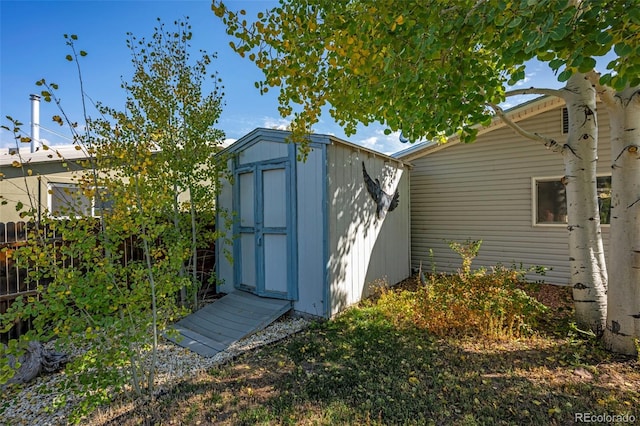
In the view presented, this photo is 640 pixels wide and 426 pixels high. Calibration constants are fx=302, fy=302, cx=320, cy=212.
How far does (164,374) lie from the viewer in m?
3.15

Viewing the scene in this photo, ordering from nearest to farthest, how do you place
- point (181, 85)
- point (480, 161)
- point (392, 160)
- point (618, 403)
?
point (618, 403), point (181, 85), point (392, 160), point (480, 161)

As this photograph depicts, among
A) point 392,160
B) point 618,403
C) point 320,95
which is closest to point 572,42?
point 320,95

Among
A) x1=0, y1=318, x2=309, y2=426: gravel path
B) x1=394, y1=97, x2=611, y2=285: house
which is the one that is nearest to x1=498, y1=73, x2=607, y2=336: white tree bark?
x1=394, y1=97, x2=611, y2=285: house

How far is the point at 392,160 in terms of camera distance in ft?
21.1

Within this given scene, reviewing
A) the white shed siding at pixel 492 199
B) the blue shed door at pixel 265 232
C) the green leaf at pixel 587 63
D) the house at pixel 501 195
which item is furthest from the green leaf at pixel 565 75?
the white shed siding at pixel 492 199

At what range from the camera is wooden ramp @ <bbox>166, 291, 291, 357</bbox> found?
393 cm

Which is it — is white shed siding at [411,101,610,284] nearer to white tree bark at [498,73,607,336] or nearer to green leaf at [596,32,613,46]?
white tree bark at [498,73,607,336]

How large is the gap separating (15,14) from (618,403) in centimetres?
774

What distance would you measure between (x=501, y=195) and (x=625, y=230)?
3714mm

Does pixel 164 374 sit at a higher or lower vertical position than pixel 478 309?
lower

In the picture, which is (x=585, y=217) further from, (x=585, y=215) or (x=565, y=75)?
(x=565, y=75)

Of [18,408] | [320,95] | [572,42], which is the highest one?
[320,95]

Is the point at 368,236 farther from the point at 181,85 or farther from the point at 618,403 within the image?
the point at 181,85

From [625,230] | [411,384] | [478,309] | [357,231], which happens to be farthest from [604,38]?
[357,231]
